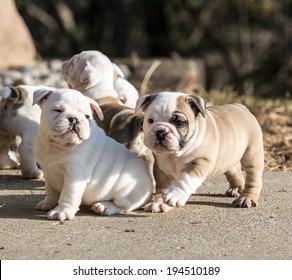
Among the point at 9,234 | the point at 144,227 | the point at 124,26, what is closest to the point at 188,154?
the point at 144,227

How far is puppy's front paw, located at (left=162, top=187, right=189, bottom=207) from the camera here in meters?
5.78

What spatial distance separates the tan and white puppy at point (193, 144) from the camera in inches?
230

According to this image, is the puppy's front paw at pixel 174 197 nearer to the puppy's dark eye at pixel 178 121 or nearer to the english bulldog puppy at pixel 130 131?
the puppy's dark eye at pixel 178 121

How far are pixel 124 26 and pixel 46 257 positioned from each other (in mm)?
14695

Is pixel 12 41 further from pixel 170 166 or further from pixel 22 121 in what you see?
pixel 170 166

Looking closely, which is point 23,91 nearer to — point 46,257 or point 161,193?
point 161,193

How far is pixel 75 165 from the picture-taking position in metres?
5.77

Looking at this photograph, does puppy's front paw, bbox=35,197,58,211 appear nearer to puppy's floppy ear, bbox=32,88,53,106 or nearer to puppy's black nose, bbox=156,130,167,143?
puppy's floppy ear, bbox=32,88,53,106

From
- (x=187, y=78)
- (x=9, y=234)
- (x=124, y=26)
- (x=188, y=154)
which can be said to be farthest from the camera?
(x=124, y=26)

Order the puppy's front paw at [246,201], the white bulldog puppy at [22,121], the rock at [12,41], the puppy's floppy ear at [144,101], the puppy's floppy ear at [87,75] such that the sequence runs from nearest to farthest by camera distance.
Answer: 1. the puppy's floppy ear at [144,101]
2. the puppy's front paw at [246,201]
3. the white bulldog puppy at [22,121]
4. the puppy's floppy ear at [87,75]
5. the rock at [12,41]

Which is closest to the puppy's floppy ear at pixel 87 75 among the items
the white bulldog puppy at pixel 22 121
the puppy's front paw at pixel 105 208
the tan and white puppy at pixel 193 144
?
the white bulldog puppy at pixel 22 121

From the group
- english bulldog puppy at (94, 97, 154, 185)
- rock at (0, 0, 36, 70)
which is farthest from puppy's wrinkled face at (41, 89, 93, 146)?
rock at (0, 0, 36, 70)

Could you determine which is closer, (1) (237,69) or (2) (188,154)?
(2) (188,154)

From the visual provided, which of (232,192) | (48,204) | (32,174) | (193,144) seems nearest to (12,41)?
(32,174)
